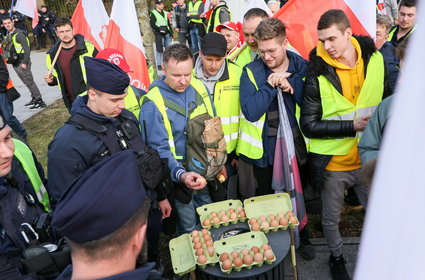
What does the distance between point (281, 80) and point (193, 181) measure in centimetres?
113

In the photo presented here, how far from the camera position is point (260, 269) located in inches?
95.9

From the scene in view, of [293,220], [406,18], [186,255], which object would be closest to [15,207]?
[186,255]

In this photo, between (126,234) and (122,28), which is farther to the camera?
(122,28)

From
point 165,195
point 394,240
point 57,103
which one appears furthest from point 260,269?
point 57,103

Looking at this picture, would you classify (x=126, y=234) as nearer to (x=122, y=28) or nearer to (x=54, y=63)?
(x=122, y=28)

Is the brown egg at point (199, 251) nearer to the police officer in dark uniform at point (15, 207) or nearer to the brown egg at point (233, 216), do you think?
the brown egg at point (233, 216)

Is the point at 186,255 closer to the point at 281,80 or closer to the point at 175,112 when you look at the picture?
the point at 175,112

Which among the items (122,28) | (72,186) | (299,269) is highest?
(122,28)

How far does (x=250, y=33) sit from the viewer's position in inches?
157

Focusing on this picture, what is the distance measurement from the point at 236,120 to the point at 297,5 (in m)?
1.40

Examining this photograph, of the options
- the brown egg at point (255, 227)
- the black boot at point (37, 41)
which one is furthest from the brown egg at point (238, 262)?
the black boot at point (37, 41)

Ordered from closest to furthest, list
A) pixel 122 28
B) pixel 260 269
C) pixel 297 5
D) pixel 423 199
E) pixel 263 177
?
pixel 423 199, pixel 260 269, pixel 263 177, pixel 297 5, pixel 122 28

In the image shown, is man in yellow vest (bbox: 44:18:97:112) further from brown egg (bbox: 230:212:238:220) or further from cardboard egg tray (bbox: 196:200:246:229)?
brown egg (bbox: 230:212:238:220)

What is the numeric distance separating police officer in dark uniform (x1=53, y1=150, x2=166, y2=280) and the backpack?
1.65 meters
